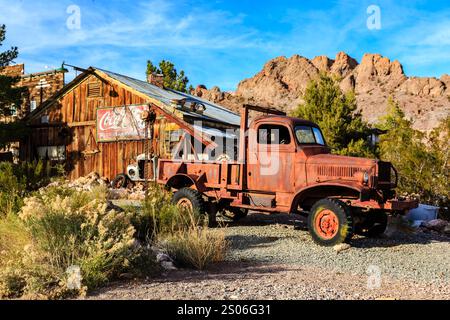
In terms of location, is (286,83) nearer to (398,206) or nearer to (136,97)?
(136,97)

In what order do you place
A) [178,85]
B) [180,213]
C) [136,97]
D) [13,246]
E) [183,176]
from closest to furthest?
[13,246] < [180,213] < [183,176] < [136,97] < [178,85]

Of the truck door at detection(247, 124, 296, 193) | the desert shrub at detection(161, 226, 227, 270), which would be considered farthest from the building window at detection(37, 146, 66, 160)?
the desert shrub at detection(161, 226, 227, 270)

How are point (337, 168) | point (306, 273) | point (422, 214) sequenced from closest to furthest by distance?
point (306, 273), point (337, 168), point (422, 214)

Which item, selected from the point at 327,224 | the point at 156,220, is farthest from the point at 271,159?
the point at 156,220

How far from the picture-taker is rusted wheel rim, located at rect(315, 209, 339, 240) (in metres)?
8.07

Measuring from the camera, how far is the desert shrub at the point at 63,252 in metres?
A: 4.82

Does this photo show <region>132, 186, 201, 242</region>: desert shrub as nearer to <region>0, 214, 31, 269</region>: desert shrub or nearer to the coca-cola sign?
<region>0, 214, 31, 269</region>: desert shrub

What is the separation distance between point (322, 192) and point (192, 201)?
9.93ft

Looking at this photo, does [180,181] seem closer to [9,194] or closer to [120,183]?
[9,194]

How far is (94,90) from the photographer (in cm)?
2123

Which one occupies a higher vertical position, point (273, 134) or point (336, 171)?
point (273, 134)

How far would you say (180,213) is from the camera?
29.1 feet
